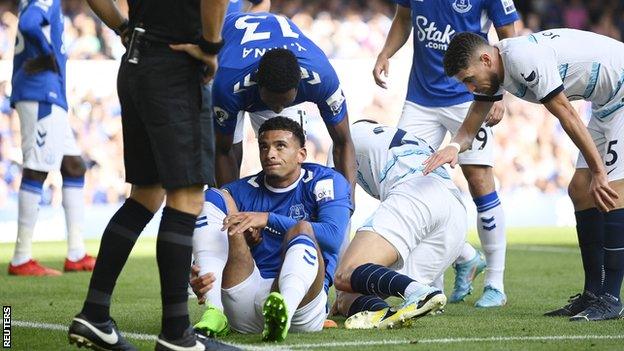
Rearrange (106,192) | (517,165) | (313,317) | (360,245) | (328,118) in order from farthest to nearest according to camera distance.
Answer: (517,165), (106,192), (328,118), (360,245), (313,317)

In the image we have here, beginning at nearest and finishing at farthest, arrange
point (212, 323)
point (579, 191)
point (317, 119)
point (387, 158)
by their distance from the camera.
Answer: point (212, 323), point (579, 191), point (387, 158), point (317, 119)

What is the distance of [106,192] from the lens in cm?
1630

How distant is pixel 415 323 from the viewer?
6457 mm

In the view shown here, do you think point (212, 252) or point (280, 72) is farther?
point (280, 72)

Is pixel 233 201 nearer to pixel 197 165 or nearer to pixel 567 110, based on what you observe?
pixel 197 165

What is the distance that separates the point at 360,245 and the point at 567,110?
1.41m

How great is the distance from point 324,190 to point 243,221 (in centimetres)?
57

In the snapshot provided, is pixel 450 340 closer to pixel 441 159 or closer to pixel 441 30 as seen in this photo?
pixel 441 159

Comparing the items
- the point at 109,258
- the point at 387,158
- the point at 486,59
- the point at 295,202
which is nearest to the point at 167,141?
the point at 109,258

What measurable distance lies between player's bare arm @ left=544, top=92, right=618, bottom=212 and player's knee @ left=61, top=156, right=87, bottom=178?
552 centimetres

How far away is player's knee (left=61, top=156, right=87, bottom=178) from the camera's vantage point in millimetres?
10594

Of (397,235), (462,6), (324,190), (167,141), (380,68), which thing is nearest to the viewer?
(167,141)

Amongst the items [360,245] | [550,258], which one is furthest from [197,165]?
[550,258]

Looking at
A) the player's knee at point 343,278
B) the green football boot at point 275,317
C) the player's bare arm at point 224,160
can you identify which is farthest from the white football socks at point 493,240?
the green football boot at point 275,317
